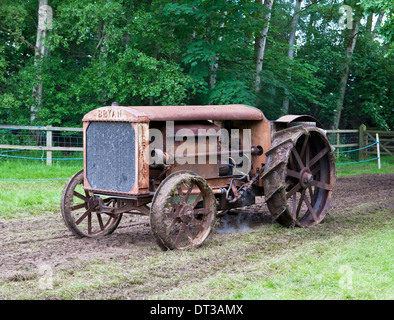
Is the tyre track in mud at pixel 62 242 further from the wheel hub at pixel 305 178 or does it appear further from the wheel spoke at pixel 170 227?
the wheel hub at pixel 305 178

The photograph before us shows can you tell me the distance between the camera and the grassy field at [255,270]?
4.84 meters

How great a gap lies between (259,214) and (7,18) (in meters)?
11.1

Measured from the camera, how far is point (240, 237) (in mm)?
7305

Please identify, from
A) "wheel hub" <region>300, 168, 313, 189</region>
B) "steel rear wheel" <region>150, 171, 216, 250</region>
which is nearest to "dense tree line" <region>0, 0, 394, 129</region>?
"wheel hub" <region>300, 168, 313, 189</region>

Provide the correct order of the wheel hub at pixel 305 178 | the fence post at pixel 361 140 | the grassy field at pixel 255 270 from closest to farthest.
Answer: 1. the grassy field at pixel 255 270
2. the wheel hub at pixel 305 178
3. the fence post at pixel 361 140

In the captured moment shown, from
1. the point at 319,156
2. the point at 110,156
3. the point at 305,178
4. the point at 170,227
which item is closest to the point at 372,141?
the point at 319,156

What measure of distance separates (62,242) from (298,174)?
3.42 metres

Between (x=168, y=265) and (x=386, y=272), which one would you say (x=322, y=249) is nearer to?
(x=386, y=272)

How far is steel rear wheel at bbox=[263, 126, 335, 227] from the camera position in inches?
300

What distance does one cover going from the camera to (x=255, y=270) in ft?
18.5

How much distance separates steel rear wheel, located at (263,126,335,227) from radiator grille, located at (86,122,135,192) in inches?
81.4

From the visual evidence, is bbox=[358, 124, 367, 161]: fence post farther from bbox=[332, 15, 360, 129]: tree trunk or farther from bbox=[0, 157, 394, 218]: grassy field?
bbox=[0, 157, 394, 218]: grassy field

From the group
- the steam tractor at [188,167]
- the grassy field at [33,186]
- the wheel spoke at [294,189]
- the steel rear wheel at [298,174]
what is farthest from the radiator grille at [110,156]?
the grassy field at [33,186]

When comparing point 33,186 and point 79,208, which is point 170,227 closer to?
point 79,208
